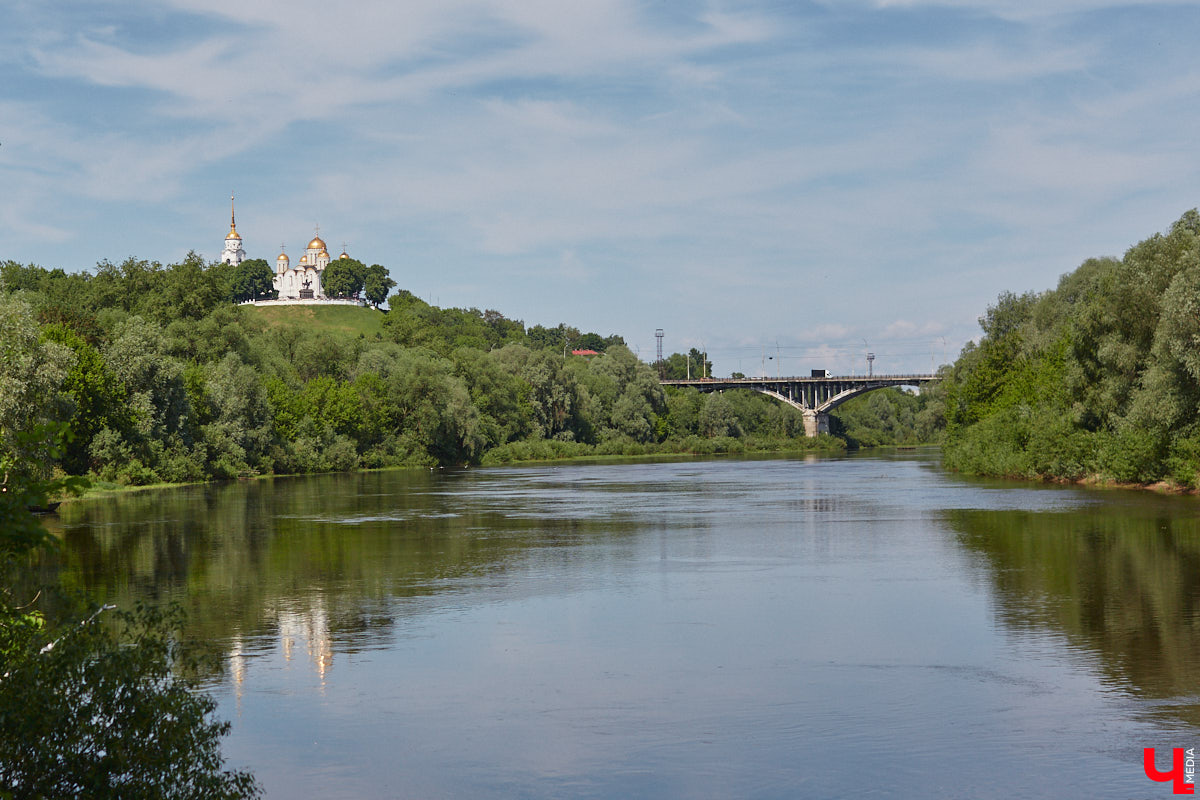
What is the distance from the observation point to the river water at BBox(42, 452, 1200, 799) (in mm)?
11367

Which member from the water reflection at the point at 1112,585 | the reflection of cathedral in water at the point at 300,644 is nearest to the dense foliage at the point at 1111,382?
the water reflection at the point at 1112,585

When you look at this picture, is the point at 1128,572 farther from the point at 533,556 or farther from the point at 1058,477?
the point at 1058,477

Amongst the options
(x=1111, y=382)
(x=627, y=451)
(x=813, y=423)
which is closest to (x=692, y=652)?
(x=1111, y=382)

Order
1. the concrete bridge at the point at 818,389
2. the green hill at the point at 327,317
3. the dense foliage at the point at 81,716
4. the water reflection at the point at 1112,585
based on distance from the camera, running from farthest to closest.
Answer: the green hill at the point at 327,317 < the concrete bridge at the point at 818,389 < the water reflection at the point at 1112,585 < the dense foliage at the point at 81,716

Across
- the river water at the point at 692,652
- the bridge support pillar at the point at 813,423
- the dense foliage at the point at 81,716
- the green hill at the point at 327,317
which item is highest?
the green hill at the point at 327,317

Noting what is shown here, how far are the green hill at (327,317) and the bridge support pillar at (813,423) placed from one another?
6684cm

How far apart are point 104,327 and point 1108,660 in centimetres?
6853

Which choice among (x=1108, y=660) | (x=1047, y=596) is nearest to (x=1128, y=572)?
(x=1047, y=596)

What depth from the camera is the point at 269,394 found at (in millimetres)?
86750

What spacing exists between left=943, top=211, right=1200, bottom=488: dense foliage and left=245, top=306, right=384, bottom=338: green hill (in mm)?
119867

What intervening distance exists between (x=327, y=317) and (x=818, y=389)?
3183 inches

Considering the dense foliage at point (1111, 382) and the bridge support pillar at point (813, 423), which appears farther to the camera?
the bridge support pillar at point (813, 423)

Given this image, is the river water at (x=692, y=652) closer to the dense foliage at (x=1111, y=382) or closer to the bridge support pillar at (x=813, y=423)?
the dense foliage at (x=1111, y=382)

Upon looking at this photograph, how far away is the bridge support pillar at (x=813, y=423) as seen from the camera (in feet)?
502
